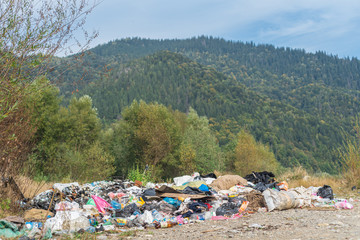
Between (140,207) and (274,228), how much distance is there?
10.7 ft

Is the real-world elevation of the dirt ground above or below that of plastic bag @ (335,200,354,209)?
above

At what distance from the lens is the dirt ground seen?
4.53 m

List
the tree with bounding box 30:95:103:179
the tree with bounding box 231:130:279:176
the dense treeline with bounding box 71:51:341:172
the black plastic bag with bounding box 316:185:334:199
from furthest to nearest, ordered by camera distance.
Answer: the dense treeline with bounding box 71:51:341:172, the tree with bounding box 231:130:279:176, the tree with bounding box 30:95:103:179, the black plastic bag with bounding box 316:185:334:199

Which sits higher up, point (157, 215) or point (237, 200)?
point (157, 215)

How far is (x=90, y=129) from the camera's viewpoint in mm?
29766

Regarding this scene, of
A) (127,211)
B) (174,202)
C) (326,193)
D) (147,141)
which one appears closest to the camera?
(127,211)

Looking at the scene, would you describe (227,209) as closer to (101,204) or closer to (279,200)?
(279,200)

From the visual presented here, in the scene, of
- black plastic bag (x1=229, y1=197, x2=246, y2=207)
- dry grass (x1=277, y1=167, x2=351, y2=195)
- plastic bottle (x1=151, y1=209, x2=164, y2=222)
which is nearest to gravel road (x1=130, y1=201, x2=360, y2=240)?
plastic bottle (x1=151, y1=209, x2=164, y2=222)

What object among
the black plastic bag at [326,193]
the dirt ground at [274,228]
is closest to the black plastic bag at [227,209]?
the dirt ground at [274,228]

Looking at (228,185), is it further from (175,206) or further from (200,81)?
(200,81)

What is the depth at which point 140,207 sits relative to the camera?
7066mm

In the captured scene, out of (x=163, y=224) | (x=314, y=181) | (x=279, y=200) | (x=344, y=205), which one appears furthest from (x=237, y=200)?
(x=314, y=181)

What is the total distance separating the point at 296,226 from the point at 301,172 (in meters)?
8.10

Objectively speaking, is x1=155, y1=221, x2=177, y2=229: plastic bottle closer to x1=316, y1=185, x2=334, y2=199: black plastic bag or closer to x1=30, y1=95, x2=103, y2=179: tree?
x1=316, y1=185, x2=334, y2=199: black plastic bag
